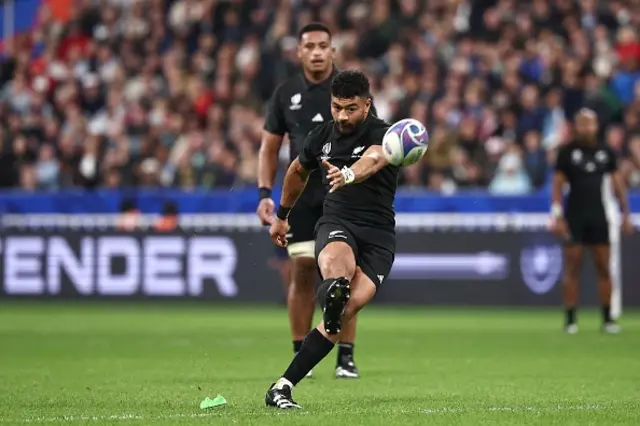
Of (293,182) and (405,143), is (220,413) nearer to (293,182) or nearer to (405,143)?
(293,182)

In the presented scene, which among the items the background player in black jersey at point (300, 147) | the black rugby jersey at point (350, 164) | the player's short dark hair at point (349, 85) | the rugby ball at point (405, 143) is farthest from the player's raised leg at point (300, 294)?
the rugby ball at point (405, 143)

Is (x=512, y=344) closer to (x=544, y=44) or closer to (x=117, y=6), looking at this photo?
(x=544, y=44)

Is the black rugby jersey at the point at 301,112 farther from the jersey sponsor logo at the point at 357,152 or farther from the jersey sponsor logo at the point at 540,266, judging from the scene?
the jersey sponsor logo at the point at 540,266

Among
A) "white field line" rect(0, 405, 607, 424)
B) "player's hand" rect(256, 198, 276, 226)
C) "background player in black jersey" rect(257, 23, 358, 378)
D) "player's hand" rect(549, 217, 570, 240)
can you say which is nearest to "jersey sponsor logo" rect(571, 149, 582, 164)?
"player's hand" rect(549, 217, 570, 240)

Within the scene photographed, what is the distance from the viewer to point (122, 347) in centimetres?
1378

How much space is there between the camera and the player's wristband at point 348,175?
8086mm

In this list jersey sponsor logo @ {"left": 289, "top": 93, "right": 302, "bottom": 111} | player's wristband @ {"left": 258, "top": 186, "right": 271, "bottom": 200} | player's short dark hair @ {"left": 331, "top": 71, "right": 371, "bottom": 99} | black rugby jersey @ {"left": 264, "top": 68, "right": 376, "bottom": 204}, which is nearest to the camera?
player's short dark hair @ {"left": 331, "top": 71, "right": 371, "bottom": 99}

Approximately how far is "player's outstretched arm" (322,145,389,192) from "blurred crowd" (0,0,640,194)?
12.5 metres

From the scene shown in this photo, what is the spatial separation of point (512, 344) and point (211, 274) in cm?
774

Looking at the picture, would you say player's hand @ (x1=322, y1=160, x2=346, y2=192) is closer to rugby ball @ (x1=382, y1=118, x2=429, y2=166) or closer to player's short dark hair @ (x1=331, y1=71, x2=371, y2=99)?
rugby ball @ (x1=382, y1=118, x2=429, y2=166)

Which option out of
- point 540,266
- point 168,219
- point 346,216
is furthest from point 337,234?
point 168,219

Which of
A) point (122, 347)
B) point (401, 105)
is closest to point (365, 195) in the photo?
point (122, 347)

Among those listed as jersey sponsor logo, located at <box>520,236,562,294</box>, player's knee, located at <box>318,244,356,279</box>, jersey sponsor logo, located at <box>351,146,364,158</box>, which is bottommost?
jersey sponsor logo, located at <box>520,236,562,294</box>

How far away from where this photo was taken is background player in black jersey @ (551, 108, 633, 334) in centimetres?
1612
